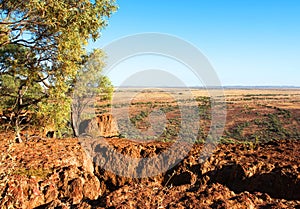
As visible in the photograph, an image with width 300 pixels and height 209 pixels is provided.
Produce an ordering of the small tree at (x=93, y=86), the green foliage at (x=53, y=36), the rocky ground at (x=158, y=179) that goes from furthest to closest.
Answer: the small tree at (x=93, y=86), the green foliage at (x=53, y=36), the rocky ground at (x=158, y=179)

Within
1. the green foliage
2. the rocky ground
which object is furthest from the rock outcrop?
the rocky ground

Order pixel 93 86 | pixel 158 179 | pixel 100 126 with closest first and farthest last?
1. pixel 158 179
2. pixel 100 126
3. pixel 93 86

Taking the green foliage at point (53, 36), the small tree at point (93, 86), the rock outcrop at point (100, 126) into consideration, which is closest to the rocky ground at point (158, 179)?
the green foliage at point (53, 36)

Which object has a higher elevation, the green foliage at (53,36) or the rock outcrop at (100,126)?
the green foliage at (53,36)

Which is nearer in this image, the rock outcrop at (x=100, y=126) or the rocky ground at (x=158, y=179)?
the rocky ground at (x=158, y=179)

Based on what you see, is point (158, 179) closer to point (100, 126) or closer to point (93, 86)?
point (100, 126)

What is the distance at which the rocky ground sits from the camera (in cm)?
397

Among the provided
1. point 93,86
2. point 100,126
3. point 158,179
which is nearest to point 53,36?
point 158,179

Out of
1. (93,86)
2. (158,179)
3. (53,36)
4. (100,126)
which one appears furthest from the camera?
(93,86)

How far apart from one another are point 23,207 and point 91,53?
17.5 m

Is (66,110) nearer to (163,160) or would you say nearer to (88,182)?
(163,160)

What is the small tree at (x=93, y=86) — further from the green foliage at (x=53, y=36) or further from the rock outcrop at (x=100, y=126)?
the green foliage at (x=53, y=36)

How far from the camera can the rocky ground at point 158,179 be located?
13.0ft

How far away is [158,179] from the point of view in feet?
25.1
